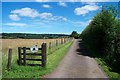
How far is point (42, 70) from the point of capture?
51.2ft

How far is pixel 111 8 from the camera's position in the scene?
1167 inches

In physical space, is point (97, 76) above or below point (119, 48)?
below

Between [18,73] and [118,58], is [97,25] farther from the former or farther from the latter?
[18,73]

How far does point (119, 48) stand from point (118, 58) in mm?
742

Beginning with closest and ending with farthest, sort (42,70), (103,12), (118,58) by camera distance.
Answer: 1. (42,70)
2. (118,58)
3. (103,12)

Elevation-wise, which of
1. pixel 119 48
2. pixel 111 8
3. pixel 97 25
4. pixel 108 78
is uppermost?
pixel 111 8

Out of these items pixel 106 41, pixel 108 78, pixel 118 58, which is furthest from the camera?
pixel 106 41

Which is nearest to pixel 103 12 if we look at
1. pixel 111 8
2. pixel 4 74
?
pixel 111 8

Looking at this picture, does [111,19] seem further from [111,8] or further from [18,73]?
[18,73]

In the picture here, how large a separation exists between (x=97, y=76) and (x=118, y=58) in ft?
17.7

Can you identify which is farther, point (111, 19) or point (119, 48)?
point (111, 19)

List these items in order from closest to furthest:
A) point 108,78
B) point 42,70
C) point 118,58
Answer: point 108,78 < point 42,70 < point 118,58

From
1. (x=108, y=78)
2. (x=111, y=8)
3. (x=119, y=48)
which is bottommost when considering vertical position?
(x=108, y=78)

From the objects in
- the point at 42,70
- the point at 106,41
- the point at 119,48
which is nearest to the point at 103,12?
the point at 106,41
